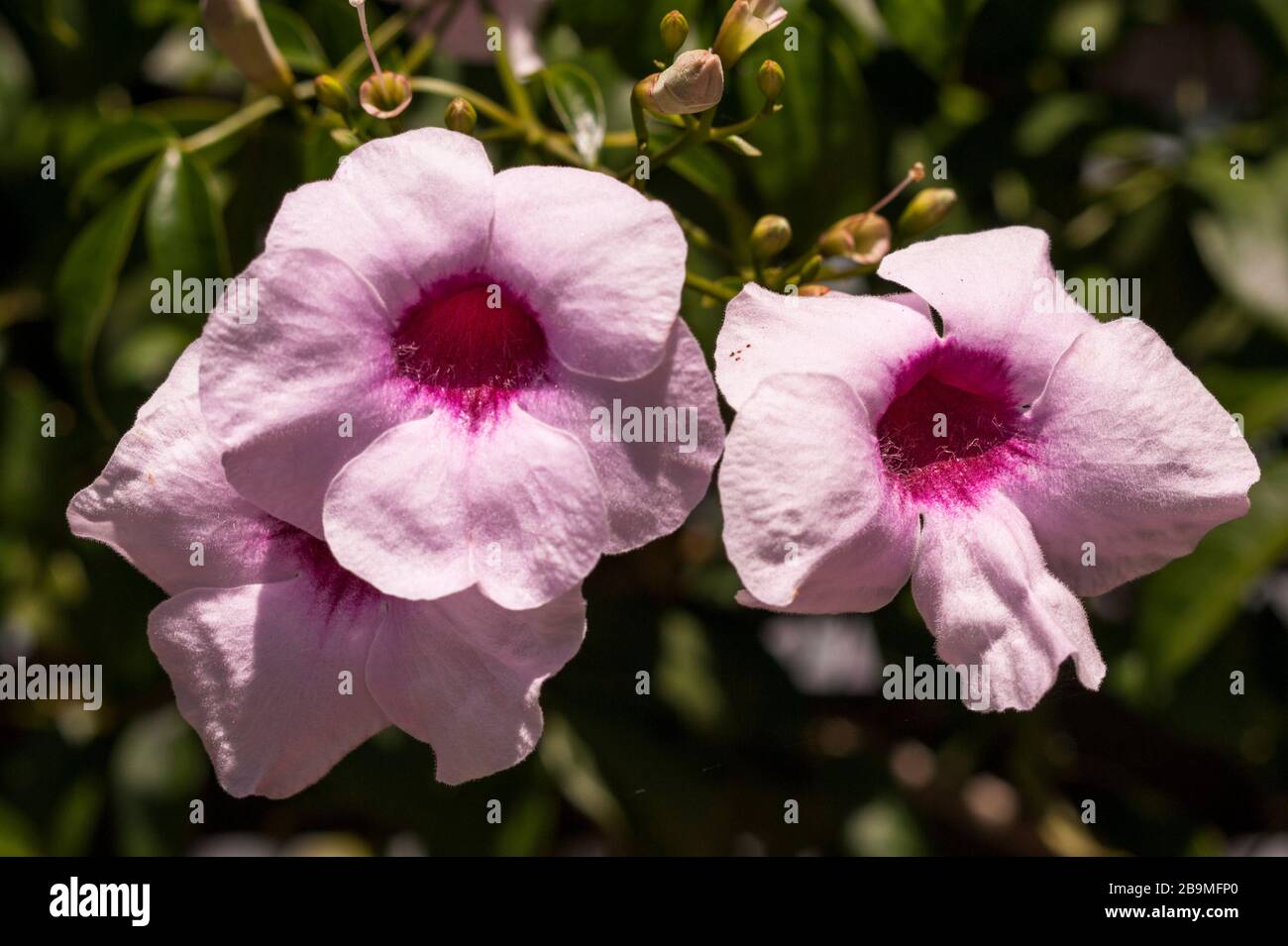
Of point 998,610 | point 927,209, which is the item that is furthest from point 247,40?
point 998,610

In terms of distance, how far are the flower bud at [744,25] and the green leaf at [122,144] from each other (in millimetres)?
1136

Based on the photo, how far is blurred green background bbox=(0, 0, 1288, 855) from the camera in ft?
7.57

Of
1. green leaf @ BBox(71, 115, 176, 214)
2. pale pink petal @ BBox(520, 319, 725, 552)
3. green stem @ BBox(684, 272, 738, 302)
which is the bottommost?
pale pink petal @ BBox(520, 319, 725, 552)

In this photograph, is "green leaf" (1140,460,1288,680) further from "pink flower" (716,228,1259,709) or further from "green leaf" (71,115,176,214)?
"green leaf" (71,115,176,214)

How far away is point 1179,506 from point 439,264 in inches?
44.0

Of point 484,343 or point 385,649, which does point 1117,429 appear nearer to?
point 484,343

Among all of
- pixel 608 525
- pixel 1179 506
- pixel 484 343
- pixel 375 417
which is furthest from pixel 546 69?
pixel 1179 506

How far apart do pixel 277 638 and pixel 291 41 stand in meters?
1.18

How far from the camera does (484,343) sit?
70.0 inches

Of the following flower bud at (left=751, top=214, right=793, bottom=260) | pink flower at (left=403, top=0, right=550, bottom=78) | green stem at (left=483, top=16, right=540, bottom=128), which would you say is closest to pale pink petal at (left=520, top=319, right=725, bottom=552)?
flower bud at (left=751, top=214, right=793, bottom=260)

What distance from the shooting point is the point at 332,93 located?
1.88 m

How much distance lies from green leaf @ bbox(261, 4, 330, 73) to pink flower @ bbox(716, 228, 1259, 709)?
1.13m

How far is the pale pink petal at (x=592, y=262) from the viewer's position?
1.57m

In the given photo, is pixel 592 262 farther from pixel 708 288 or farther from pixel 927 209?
pixel 927 209
